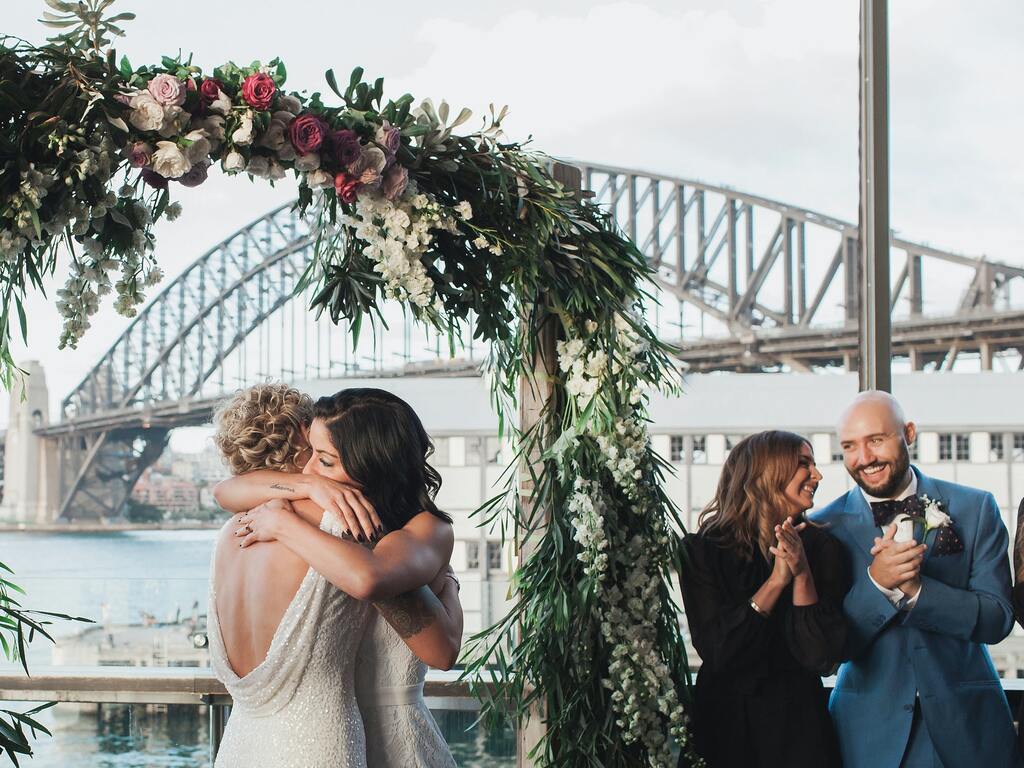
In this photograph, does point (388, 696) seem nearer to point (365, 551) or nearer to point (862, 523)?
point (365, 551)

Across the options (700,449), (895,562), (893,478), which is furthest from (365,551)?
(700,449)

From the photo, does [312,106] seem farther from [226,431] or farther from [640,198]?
[640,198]

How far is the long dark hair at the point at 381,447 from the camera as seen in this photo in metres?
1.88

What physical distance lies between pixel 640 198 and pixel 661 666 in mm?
8067

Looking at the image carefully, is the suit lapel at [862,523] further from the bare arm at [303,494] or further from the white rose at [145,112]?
the white rose at [145,112]

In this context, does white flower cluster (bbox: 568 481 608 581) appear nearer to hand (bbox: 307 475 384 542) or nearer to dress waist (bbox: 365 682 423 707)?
dress waist (bbox: 365 682 423 707)

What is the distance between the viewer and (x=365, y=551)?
5.79ft

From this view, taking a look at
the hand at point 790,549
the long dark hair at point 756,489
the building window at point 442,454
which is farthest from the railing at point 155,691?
the building window at point 442,454

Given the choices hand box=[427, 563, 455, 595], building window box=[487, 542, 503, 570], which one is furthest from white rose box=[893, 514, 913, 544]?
building window box=[487, 542, 503, 570]

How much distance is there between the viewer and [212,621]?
196 cm

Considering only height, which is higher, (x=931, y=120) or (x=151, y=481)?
(x=931, y=120)

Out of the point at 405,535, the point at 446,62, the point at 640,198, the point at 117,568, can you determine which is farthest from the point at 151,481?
the point at 405,535

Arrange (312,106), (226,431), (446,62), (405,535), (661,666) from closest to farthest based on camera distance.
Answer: (405,535), (226,431), (312,106), (661,666), (446,62)

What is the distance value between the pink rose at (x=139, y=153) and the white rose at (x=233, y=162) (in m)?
0.15
